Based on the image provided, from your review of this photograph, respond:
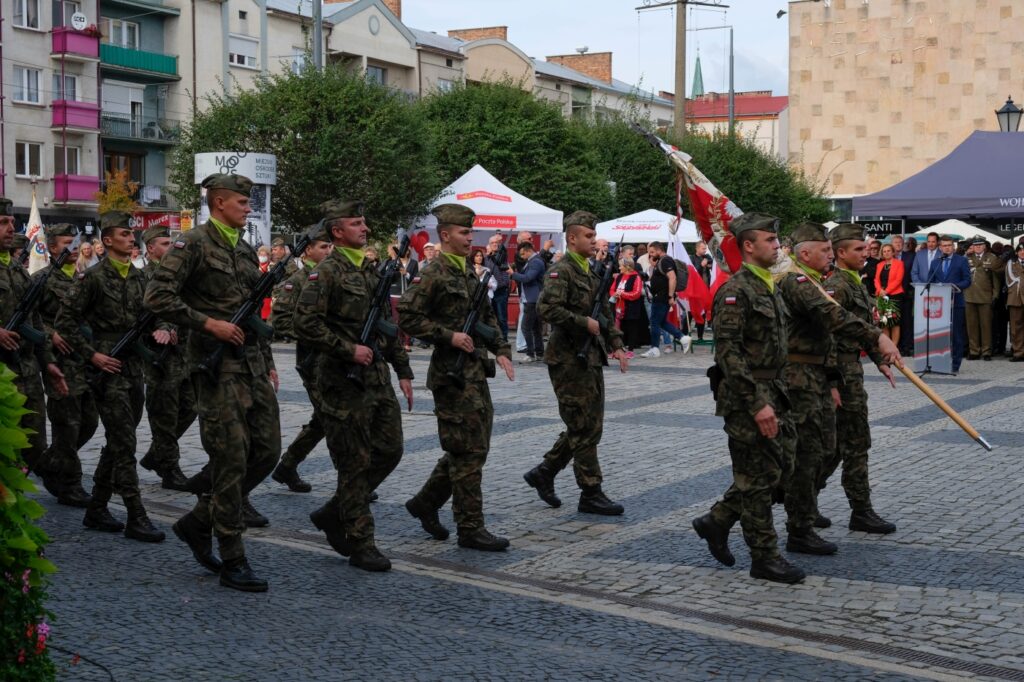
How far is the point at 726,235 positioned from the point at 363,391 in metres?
9.55

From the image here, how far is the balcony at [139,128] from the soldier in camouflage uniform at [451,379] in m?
50.0

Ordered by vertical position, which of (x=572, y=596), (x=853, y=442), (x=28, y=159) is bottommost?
(x=572, y=596)

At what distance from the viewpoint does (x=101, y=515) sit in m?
8.05

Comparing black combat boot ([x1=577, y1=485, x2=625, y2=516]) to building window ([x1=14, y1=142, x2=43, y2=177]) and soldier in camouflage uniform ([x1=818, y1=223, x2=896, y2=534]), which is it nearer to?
soldier in camouflage uniform ([x1=818, y1=223, x2=896, y2=534])

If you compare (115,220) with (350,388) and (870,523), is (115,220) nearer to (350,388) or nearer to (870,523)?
(350,388)

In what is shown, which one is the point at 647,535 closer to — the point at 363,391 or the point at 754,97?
the point at 363,391

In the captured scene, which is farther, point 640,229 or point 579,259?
point 640,229

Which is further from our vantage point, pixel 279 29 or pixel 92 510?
pixel 279 29

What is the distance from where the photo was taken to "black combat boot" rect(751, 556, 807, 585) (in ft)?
21.8

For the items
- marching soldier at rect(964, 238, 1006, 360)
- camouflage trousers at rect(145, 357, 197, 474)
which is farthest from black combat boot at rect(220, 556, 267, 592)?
marching soldier at rect(964, 238, 1006, 360)

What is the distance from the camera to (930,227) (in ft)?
95.6

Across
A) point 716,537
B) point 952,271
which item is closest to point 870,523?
point 716,537

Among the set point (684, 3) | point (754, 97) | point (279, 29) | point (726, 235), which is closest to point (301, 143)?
point (684, 3)

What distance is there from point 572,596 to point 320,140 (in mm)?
27224
